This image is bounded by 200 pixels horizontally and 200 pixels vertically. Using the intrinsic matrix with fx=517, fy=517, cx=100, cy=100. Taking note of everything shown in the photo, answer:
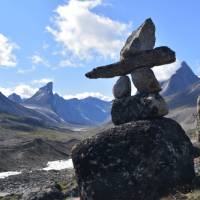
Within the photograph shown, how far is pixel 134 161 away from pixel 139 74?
5.75 m

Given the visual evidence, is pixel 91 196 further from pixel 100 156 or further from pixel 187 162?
pixel 187 162

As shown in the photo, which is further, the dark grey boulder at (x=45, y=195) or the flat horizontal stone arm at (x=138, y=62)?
the dark grey boulder at (x=45, y=195)

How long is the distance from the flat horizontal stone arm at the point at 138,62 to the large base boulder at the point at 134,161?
361cm

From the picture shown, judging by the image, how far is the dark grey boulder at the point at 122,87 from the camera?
33.1 meters

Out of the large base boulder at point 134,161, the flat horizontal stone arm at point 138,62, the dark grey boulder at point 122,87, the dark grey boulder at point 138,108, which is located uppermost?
the flat horizontal stone arm at point 138,62

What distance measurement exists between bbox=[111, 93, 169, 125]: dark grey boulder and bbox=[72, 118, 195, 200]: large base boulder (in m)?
0.79

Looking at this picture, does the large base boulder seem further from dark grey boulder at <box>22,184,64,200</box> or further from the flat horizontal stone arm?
dark grey boulder at <box>22,184,64,200</box>

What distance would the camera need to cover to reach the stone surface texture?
3192cm

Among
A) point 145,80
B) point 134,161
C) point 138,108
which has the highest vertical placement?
point 145,80

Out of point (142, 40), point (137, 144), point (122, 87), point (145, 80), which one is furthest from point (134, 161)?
point (142, 40)

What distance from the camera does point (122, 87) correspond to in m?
33.3

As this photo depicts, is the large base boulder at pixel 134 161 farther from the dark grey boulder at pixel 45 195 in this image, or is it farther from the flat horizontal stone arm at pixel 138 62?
the dark grey boulder at pixel 45 195

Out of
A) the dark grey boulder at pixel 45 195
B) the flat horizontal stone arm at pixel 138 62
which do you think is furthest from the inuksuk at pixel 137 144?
the dark grey boulder at pixel 45 195

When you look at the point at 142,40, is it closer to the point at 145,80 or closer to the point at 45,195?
the point at 145,80
